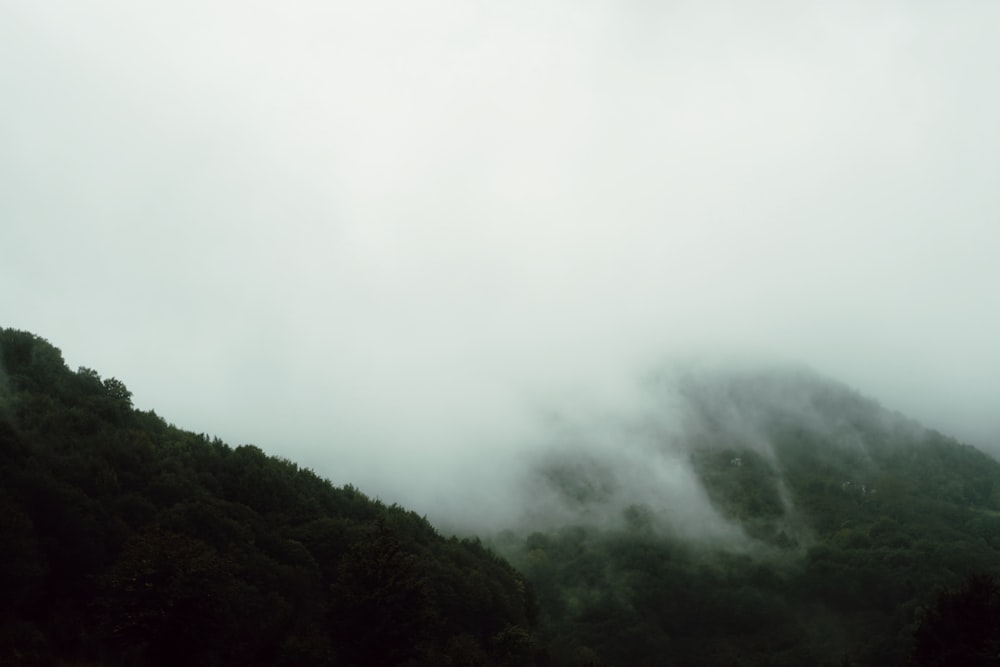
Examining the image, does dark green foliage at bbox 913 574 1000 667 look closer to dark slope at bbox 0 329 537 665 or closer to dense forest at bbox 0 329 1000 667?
dense forest at bbox 0 329 1000 667

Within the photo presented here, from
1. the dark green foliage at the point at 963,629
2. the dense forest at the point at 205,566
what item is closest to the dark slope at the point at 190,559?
the dense forest at the point at 205,566

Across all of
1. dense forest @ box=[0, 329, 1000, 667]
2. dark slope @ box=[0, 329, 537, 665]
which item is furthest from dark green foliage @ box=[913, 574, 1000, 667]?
dark slope @ box=[0, 329, 537, 665]

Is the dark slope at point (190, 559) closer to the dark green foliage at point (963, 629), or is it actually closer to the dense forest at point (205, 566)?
the dense forest at point (205, 566)

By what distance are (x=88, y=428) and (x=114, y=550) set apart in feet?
73.6

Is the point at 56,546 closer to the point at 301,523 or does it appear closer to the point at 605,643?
the point at 301,523

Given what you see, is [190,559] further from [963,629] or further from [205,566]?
[963,629]

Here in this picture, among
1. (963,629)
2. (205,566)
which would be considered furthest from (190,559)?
(963,629)

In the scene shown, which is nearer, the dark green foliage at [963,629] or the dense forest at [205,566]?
the dense forest at [205,566]

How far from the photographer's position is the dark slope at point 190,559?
5122 centimetres

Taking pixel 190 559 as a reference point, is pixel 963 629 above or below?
above

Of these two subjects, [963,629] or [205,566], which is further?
[963,629]

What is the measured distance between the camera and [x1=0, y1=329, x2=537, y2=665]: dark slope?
5122cm

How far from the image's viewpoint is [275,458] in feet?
391

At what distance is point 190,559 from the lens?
51750 millimetres
